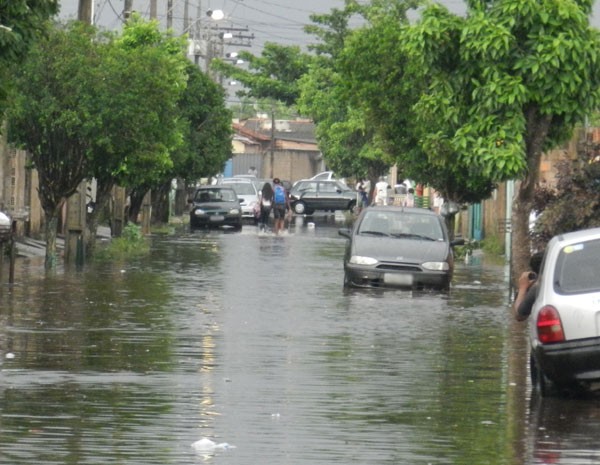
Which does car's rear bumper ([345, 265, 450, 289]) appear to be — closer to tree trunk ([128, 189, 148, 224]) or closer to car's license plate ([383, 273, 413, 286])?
car's license plate ([383, 273, 413, 286])

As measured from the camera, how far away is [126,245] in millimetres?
36969

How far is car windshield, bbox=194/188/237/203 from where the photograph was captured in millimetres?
54906

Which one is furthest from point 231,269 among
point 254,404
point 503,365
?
point 254,404

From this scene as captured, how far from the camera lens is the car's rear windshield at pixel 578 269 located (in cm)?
1291

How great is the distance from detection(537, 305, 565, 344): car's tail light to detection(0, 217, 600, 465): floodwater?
592 mm

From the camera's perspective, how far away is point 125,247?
36.8 metres

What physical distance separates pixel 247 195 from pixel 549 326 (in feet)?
164

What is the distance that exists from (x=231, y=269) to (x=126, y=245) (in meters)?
6.09

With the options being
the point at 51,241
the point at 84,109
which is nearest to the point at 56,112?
the point at 84,109

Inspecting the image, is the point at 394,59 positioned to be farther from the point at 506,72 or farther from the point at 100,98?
the point at 506,72

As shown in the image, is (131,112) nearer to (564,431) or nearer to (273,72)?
(564,431)

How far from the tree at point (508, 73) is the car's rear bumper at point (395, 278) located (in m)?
3.32

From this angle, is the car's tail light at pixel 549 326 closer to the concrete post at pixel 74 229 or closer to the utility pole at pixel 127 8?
the concrete post at pixel 74 229

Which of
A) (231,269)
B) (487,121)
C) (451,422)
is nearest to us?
(451,422)
